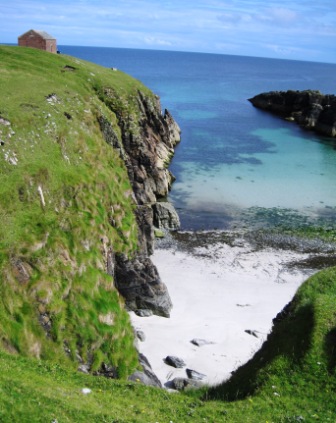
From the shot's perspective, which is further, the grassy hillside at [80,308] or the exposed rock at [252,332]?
the exposed rock at [252,332]

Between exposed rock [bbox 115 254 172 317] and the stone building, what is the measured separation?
50.9 m

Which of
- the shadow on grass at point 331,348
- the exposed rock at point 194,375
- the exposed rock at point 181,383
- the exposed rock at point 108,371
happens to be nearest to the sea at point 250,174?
the exposed rock at point 194,375

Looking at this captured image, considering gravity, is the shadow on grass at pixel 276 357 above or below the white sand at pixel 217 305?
above

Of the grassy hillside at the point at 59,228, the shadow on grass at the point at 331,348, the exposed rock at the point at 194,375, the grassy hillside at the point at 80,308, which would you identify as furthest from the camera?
the exposed rock at the point at 194,375

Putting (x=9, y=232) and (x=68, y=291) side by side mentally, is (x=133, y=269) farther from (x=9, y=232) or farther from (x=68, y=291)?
(x=9, y=232)

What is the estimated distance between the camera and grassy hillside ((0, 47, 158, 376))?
2672 centimetres

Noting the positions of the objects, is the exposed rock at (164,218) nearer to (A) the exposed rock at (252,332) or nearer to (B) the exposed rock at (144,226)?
(B) the exposed rock at (144,226)

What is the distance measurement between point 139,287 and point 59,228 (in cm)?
975

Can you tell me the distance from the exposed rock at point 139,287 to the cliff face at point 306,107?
9988 centimetres

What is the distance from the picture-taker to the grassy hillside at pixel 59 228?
26719 millimetres

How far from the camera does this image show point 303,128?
134875mm

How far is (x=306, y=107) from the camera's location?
14825 cm

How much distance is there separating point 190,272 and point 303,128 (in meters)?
98.9

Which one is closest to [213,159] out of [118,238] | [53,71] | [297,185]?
[297,185]
